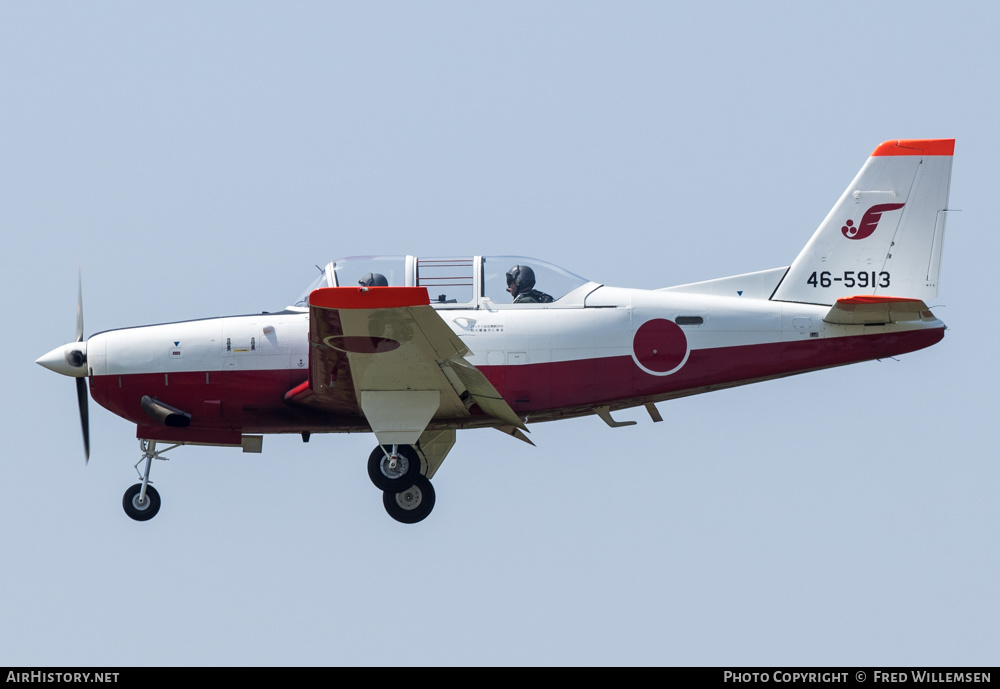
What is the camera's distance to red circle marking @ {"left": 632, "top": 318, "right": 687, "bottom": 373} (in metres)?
15.7

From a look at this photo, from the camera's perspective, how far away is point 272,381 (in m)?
15.6

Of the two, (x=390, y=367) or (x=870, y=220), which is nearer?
(x=390, y=367)

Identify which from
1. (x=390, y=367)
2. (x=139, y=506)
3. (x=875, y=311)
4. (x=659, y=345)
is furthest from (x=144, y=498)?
(x=875, y=311)

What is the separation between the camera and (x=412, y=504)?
52.1 ft

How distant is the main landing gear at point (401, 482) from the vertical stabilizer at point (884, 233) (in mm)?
4939

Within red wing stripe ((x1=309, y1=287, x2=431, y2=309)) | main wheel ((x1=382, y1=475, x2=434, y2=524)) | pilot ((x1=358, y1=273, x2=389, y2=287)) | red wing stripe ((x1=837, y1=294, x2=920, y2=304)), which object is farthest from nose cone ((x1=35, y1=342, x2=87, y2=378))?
red wing stripe ((x1=837, y1=294, x2=920, y2=304))

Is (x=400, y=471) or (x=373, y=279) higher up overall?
(x=373, y=279)

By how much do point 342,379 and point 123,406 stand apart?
3.01 metres

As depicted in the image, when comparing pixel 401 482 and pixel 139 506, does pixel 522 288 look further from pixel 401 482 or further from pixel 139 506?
pixel 139 506

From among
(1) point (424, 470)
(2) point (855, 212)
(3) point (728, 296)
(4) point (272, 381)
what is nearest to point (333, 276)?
(4) point (272, 381)

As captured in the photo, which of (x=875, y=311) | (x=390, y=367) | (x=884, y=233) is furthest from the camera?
(x=884, y=233)

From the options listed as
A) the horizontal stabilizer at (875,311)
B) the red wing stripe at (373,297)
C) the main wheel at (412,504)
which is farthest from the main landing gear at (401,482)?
the horizontal stabilizer at (875,311)

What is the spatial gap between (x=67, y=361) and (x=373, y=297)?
16.7 ft

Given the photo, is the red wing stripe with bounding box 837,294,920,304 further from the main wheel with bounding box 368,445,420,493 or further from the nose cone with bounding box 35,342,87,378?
the nose cone with bounding box 35,342,87,378
